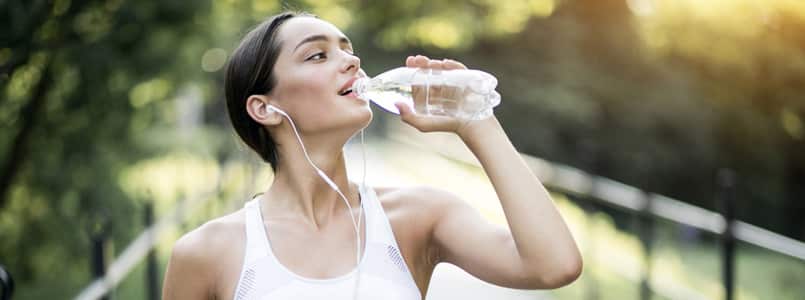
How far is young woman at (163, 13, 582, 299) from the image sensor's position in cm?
227

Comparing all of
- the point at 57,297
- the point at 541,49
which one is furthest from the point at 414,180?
the point at 57,297

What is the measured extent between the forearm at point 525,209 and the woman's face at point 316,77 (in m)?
0.35

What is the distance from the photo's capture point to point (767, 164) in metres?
10.9

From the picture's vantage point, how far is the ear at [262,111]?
2.58 meters

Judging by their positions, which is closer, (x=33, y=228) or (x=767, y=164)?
(x=33, y=228)

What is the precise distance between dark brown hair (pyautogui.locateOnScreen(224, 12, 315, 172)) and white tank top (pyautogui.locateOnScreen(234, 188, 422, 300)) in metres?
0.38

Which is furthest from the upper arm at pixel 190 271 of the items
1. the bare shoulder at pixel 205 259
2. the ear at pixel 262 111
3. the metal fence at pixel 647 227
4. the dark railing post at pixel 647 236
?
the dark railing post at pixel 647 236

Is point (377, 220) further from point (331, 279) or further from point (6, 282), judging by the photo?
point (6, 282)

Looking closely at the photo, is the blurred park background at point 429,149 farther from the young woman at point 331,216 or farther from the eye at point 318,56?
the eye at point 318,56

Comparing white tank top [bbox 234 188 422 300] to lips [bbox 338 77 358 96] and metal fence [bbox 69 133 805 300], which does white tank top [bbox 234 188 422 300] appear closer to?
lips [bbox 338 77 358 96]

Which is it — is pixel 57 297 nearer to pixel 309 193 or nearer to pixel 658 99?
pixel 309 193

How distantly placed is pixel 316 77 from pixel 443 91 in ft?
1.09

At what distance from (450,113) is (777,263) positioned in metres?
3.27

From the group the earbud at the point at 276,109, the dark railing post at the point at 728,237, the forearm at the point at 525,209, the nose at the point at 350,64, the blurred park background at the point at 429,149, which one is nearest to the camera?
the forearm at the point at 525,209
